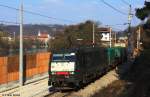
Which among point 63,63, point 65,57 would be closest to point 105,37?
point 65,57

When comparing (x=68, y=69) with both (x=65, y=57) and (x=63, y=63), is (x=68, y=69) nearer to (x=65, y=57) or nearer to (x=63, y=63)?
(x=63, y=63)

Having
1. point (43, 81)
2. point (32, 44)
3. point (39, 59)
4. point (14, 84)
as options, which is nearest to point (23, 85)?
point (14, 84)

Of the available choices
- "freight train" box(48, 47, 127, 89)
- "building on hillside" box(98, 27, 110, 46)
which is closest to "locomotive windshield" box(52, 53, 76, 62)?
"freight train" box(48, 47, 127, 89)

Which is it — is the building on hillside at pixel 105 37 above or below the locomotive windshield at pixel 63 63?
above

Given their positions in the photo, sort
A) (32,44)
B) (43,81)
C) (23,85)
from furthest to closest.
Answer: (32,44)
(43,81)
(23,85)

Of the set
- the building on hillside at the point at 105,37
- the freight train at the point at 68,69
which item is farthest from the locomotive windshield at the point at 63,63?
the building on hillside at the point at 105,37

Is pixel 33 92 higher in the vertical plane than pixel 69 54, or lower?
lower

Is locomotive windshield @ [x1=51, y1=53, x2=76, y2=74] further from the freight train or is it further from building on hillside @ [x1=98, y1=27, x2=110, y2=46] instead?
building on hillside @ [x1=98, y1=27, x2=110, y2=46]

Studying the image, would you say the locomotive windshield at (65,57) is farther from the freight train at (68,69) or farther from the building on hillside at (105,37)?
the building on hillside at (105,37)

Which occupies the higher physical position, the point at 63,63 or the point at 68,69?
the point at 63,63

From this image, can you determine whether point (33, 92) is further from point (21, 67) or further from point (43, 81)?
point (43, 81)

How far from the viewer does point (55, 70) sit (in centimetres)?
2575

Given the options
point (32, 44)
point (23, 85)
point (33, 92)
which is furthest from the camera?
point (32, 44)

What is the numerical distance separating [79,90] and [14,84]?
179 inches
